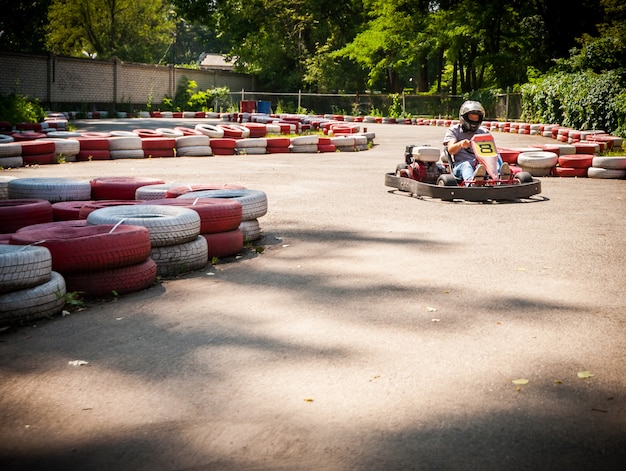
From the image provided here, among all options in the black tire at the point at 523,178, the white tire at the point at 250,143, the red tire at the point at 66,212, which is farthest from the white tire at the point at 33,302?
the white tire at the point at 250,143

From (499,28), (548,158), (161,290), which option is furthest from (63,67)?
(161,290)

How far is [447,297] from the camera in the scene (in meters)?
4.71

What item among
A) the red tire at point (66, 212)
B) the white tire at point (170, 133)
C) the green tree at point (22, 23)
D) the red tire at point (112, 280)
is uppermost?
the green tree at point (22, 23)

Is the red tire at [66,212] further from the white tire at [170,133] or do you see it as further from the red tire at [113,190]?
the white tire at [170,133]

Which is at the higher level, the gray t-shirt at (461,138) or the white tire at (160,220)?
the gray t-shirt at (461,138)

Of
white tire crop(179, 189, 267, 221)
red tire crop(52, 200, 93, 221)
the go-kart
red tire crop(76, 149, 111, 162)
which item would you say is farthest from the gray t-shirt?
red tire crop(76, 149, 111, 162)

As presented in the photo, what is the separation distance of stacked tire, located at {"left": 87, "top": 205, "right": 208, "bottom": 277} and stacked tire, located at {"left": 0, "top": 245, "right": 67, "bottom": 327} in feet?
3.26

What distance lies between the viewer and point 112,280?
4.72 m

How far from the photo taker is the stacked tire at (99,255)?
4.57 meters

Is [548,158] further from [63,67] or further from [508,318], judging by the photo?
[63,67]

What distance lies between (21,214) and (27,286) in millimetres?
1840

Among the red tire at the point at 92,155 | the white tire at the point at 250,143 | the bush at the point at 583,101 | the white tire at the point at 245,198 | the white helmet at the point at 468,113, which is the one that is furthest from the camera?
the bush at the point at 583,101

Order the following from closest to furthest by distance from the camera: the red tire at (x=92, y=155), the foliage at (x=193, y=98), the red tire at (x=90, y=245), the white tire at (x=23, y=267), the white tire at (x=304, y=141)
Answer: the white tire at (x=23, y=267) < the red tire at (x=90, y=245) < the red tire at (x=92, y=155) < the white tire at (x=304, y=141) < the foliage at (x=193, y=98)

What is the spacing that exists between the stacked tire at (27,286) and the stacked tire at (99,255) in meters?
0.24
